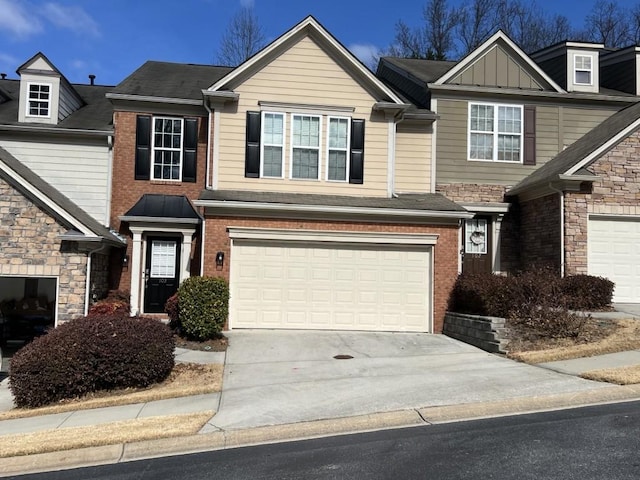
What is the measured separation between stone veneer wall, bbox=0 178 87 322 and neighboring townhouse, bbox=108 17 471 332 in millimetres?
2303

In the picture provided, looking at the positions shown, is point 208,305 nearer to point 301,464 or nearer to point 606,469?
point 301,464

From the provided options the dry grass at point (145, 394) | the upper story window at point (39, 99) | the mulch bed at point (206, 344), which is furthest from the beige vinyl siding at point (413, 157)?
the upper story window at point (39, 99)

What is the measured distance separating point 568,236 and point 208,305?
9558 mm

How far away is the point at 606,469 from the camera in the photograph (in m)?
5.17

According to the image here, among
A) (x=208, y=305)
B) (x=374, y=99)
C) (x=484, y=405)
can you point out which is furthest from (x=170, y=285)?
(x=484, y=405)

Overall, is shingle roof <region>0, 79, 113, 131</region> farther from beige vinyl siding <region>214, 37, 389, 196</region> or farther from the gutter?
the gutter

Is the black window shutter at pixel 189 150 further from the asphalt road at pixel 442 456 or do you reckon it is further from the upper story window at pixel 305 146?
the asphalt road at pixel 442 456

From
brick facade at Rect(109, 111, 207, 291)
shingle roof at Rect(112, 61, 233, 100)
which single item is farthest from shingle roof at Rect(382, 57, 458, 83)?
brick facade at Rect(109, 111, 207, 291)

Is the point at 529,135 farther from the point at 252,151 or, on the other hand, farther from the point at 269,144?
the point at 252,151

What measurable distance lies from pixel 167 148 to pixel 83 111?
149 inches

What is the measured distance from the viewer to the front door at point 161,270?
50.8 ft

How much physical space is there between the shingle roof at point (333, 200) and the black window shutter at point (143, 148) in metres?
2.23

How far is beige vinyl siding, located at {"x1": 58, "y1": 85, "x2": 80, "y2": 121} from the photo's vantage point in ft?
54.6

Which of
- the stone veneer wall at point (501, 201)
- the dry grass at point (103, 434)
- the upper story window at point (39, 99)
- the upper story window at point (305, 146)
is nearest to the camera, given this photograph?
the dry grass at point (103, 434)
